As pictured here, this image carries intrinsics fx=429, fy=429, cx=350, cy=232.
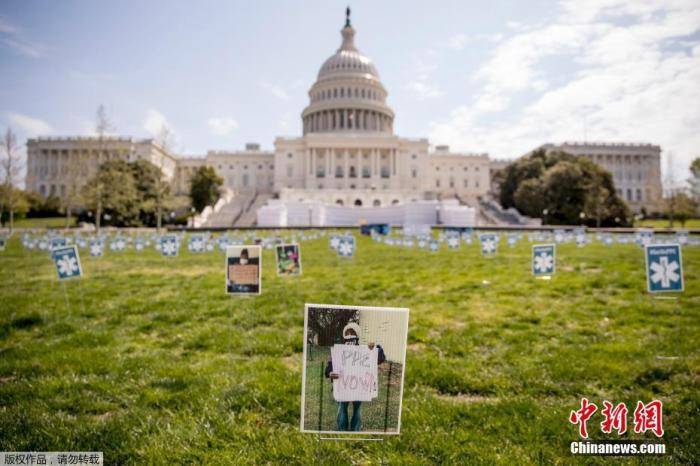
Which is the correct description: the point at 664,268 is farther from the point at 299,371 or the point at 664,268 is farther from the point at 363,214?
the point at 363,214

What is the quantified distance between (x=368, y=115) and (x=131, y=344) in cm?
9375

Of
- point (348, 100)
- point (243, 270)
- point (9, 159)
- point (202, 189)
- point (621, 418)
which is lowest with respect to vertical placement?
point (621, 418)

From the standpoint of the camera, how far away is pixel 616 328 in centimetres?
659

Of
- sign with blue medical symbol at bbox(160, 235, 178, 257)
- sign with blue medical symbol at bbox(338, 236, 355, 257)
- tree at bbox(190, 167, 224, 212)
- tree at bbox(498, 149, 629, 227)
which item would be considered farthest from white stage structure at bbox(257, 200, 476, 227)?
sign with blue medical symbol at bbox(338, 236, 355, 257)

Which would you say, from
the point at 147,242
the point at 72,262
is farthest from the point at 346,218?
the point at 72,262

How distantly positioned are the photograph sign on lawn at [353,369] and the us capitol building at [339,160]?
66.3 m

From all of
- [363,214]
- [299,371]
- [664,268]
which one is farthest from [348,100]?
[299,371]

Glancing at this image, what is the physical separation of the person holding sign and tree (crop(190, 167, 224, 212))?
208 ft

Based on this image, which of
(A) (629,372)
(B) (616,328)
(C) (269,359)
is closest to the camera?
(A) (629,372)

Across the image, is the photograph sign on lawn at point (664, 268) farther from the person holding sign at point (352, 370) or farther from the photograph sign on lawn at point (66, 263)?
the photograph sign on lawn at point (66, 263)

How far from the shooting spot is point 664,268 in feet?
20.0

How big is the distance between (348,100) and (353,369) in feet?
314

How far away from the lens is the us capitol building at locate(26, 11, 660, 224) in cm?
8184

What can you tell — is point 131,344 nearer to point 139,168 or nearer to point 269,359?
point 269,359
